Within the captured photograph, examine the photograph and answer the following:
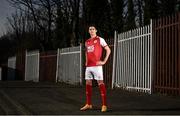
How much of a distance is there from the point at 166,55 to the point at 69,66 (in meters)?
11.3

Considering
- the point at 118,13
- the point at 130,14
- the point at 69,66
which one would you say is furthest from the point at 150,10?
the point at 69,66

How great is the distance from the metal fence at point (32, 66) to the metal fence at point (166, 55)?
747 inches

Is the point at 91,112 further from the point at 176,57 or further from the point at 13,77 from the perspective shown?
the point at 13,77

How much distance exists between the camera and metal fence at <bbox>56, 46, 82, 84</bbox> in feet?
76.2

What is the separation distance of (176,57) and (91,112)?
4.36 meters

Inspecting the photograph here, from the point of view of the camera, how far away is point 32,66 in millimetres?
35281

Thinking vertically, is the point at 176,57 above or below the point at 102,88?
above

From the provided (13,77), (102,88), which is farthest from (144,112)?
(13,77)

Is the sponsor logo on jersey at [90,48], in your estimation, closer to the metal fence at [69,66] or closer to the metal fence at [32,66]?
the metal fence at [69,66]

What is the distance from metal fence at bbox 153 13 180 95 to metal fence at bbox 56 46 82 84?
842cm

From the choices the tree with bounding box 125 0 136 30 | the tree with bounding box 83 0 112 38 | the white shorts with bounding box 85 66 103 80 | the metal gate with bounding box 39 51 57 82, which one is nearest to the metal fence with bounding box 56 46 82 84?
the metal gate with bounding box 39 51 57 82

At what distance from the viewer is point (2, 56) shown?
96.8 metres

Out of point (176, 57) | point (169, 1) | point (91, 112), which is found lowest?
point (91, 112)

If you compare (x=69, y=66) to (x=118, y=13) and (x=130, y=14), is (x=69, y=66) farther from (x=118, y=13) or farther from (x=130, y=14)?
(x=130, y=14)
